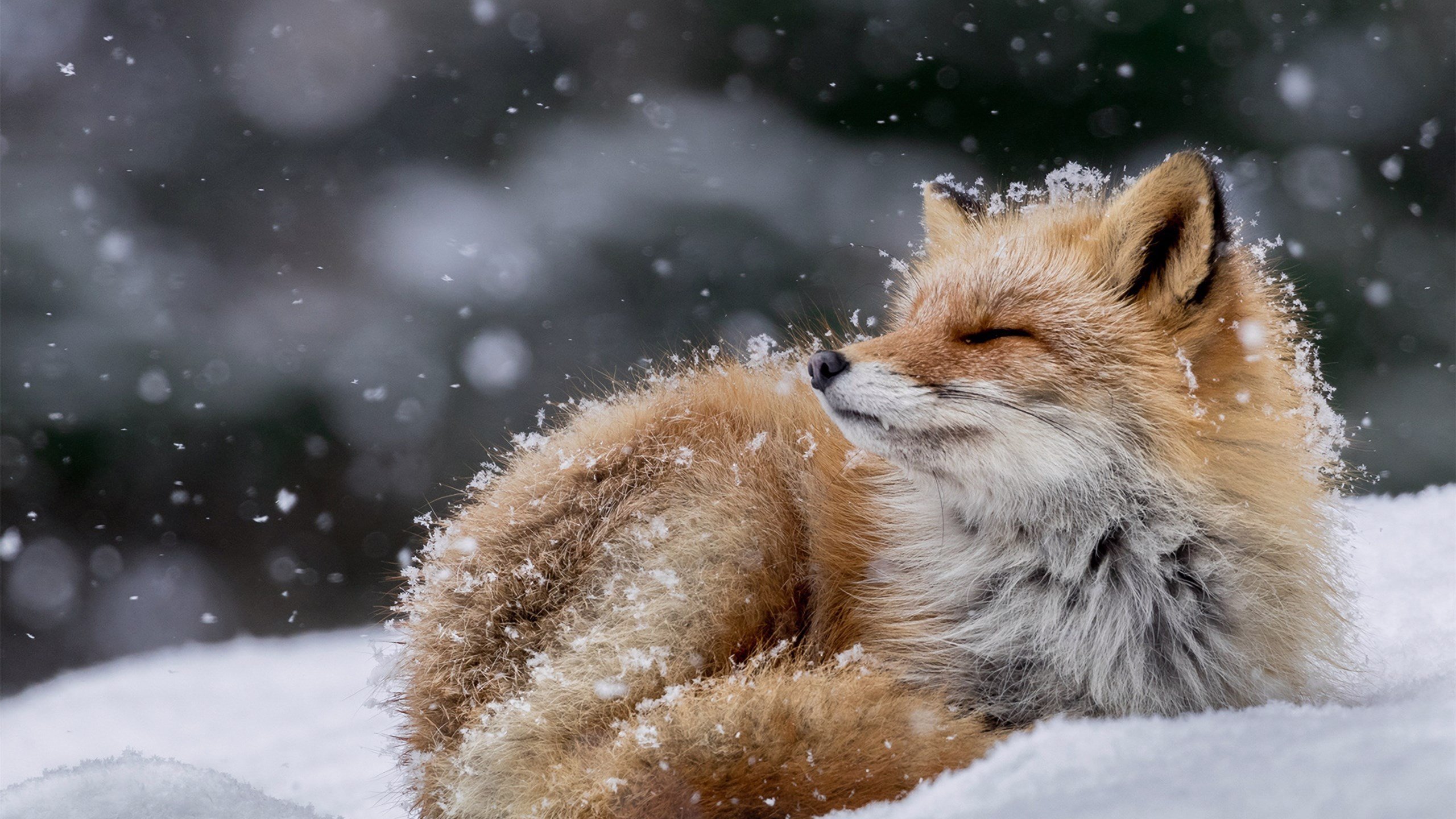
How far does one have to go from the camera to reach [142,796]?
119 cm

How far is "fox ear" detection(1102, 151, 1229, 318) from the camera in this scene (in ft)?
3.18

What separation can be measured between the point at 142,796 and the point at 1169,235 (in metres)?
1.51

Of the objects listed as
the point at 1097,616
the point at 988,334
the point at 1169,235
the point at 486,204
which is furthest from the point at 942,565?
the point at 486,204

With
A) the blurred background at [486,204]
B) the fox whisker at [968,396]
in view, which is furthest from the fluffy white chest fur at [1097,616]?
the blurred background at [486,204]

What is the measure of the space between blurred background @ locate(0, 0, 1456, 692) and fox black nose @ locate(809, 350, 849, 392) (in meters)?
1.42

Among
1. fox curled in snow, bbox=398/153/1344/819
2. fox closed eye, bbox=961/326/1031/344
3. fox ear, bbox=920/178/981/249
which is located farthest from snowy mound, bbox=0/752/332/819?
fox ear, bbox=920/178/981/249

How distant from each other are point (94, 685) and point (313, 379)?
1.13 meters

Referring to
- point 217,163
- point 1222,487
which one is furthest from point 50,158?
point 1222,487

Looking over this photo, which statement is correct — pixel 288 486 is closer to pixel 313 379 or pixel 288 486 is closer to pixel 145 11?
pixel 313 379

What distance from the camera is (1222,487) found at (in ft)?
3.34

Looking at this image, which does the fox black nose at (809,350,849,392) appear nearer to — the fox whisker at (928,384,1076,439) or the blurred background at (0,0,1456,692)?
the fox whisker at (928,384,1076,439)

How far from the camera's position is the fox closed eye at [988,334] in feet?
3.33

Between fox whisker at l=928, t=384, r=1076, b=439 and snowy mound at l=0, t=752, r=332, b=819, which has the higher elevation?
fox whisker at l=928, t=384, r=1076, b=439

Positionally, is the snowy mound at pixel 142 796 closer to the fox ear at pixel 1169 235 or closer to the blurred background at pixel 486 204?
the fox ear at pixel 1169 235
